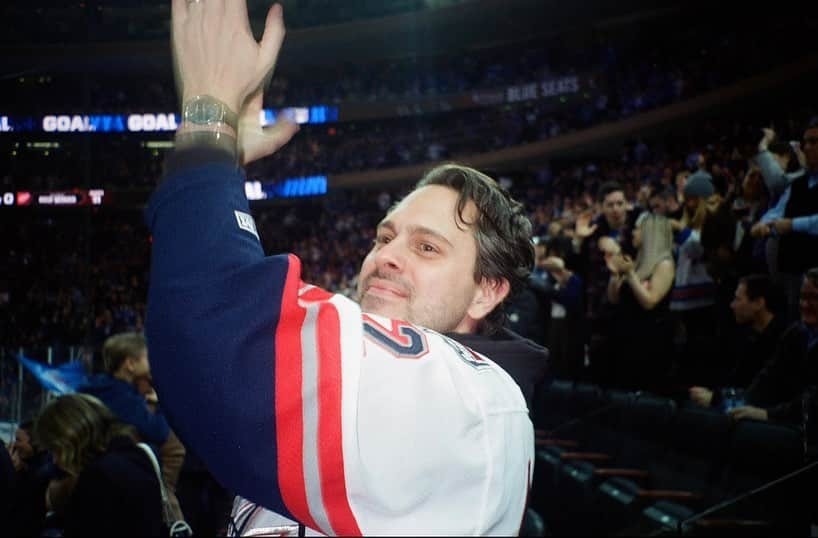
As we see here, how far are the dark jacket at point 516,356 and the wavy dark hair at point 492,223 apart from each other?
0.10 metres

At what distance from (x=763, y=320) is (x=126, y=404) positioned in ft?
7.76

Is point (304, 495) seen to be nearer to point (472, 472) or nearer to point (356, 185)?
point (472, 472)

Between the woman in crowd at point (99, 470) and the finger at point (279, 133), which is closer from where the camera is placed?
the finger at point (279, 133)

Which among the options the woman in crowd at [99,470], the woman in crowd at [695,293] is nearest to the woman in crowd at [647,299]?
the woman in crowd at [695,293]

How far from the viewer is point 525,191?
15039mm

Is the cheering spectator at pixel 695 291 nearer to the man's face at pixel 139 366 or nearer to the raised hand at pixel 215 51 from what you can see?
the man's face at pixel 139 366

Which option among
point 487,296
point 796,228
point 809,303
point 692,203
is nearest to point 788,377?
point 809,303

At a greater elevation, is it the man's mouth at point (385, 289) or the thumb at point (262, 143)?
the thumb at point (262, 143)

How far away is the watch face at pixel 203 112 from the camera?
55 cm

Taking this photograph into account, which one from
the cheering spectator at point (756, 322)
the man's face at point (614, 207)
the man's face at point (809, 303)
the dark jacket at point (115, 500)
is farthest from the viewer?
the man's face at point (614, 207)

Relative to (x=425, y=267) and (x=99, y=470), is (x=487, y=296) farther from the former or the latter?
(x=99, y=470)

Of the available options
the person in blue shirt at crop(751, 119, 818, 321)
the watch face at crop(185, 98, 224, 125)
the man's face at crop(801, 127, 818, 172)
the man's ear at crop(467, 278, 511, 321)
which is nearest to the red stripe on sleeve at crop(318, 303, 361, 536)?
the watch face at crop(185, 98, 224, 125)

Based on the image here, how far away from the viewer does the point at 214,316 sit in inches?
20.5

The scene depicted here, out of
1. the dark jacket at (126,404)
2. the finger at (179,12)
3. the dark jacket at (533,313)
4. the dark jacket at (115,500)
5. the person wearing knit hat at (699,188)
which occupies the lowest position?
the dark jacket at (115,500)
